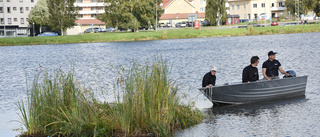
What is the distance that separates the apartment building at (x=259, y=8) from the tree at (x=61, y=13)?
55.1 m

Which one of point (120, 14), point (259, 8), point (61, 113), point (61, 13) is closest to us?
point (61, 113)

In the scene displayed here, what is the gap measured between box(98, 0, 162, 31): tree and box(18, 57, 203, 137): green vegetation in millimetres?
82177

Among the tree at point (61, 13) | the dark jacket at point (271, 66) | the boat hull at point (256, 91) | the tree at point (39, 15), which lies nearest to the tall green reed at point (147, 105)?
the boat hull at point (256, 91)

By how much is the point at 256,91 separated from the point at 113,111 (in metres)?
7.08

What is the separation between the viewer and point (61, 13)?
349 feet

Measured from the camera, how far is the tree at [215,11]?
359 ft

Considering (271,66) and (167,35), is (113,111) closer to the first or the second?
(271,66)

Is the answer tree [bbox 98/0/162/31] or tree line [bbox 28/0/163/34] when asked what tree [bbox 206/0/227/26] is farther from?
tree [bbox 98/0/162/31]

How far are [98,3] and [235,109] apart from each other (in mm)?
155724

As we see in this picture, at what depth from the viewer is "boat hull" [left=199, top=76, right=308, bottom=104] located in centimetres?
1731

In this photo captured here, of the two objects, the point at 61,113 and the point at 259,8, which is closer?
the point at 61,113

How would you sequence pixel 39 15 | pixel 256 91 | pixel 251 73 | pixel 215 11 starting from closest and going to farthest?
pixel 251 73
pixel 256 91
pixel 215 11
pixel 39 15

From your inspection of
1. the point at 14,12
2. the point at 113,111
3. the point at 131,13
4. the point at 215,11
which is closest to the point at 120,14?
the point at 131,13

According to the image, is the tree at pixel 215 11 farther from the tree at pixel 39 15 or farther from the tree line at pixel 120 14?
the tree at pixel 39 15
